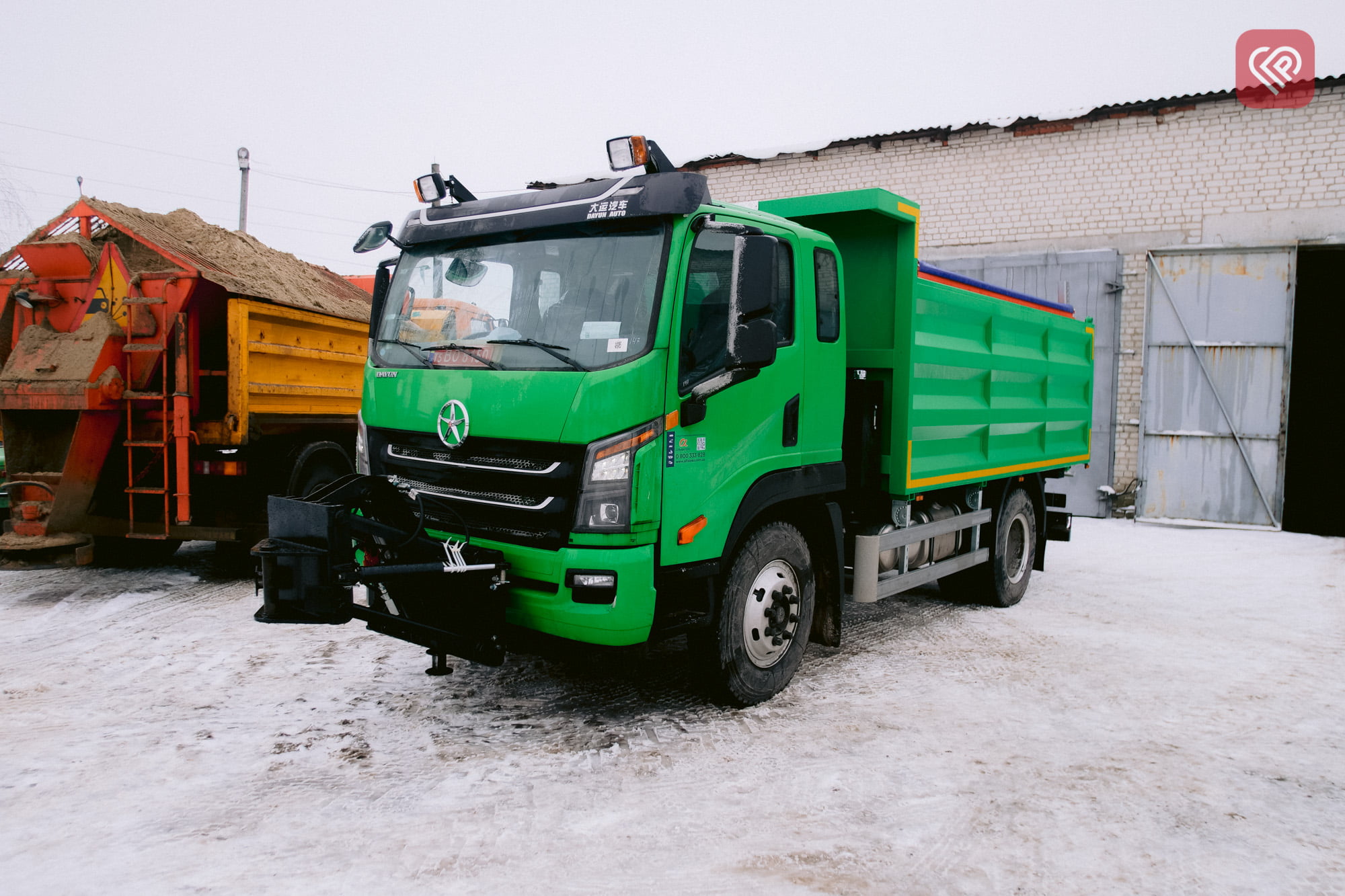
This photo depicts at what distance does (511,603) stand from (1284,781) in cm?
353

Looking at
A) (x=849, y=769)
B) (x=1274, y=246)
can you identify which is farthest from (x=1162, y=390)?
(x=849, y=769)

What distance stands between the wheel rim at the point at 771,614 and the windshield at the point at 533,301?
4.92ft

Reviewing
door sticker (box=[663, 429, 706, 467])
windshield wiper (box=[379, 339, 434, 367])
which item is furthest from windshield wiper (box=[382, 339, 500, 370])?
door sticker (box=[663, 429, 706, 467])

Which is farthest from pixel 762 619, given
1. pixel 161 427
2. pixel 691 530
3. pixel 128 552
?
pixel 128 552

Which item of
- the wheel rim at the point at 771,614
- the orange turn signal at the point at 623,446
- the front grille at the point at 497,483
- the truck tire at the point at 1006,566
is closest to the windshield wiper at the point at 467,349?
the front grille at the point at 497,483

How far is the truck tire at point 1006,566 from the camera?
7199 mm

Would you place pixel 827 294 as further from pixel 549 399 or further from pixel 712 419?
pixel 549 399

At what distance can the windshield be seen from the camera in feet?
12.9

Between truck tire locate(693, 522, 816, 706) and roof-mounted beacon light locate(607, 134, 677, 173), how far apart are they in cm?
186

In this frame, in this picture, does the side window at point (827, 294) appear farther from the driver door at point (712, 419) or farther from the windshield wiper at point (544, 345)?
the windshield wiper at point (544, 345)

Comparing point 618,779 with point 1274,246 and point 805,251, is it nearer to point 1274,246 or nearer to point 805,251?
point 805,251

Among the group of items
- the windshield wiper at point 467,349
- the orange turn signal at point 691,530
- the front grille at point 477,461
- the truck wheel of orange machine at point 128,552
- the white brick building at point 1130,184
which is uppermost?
the white brick building at point 1130,184

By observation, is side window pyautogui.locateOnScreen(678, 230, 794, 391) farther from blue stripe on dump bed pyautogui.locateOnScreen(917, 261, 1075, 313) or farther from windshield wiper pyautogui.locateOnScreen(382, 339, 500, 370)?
blue stripe on dump bed pyautogui.locateOnScreen(917, 261, 1075, 313)

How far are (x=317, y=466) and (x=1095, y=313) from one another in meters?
10.3
